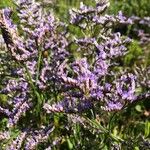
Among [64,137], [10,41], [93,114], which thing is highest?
[10,41]

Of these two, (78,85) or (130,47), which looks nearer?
(78,85)

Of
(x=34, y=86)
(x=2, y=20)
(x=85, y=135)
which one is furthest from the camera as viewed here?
(x=85, y=135)

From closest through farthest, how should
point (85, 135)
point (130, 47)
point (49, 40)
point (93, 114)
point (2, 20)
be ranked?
1. point (2, 20)
2. point (93, 114)
3. point (85, 135)
4. point (49, 40)
5. point (130, 47)

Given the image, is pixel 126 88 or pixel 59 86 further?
pixel 59 86

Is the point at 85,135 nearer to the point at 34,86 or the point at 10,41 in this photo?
the point at 34,86

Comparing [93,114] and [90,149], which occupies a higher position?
[93,114]

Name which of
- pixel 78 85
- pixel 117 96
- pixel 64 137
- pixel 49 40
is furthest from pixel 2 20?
pixel 64 137

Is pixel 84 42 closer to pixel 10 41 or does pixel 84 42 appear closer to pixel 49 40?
pixel 49 40
